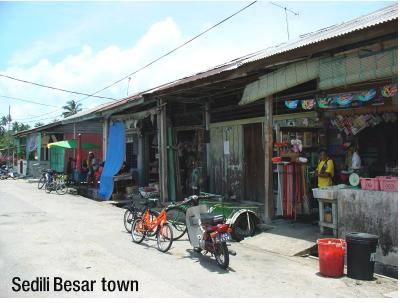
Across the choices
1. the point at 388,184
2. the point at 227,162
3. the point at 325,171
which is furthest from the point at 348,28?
the point at 227,162

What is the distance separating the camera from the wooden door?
12734mm

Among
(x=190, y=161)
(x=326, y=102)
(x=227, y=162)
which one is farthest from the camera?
(x=190, y=161)

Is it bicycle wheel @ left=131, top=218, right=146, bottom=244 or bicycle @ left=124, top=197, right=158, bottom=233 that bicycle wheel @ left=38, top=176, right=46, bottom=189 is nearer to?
bicycle @ left=124, top=197, right=158, bottom=233

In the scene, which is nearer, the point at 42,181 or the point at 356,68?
the point at 356,68

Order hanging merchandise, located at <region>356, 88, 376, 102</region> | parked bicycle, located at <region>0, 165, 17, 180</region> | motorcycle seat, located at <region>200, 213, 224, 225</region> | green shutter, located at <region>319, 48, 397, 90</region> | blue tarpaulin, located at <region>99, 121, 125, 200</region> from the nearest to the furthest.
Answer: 1. green shutter, located at <region>319, 48, 397, 90</region>
2. motorcycle seat, located at <region>200, 213, 224, 225</region>
3. hanging merchandise, located at <region>356, 88, 376, 102</region>
4. blue tarpaulin, located at <region>99, 121, 125, 200</region>
5. parked bicycle, located at <region>0, 165, 17, 180</region>

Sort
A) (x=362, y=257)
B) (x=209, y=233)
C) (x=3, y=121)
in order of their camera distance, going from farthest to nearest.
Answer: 1. (x=3, y=121)
2. (x=209, y=233)
3. (x=362, y=257)

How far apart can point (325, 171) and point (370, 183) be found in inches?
80.9

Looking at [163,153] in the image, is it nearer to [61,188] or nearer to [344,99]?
[344,99]

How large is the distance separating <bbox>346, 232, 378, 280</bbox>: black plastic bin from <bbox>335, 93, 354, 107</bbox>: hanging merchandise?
3.11 metres

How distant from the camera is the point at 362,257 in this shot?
6.51 m

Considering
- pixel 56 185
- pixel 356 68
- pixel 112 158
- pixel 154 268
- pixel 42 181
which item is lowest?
pixel 154 268

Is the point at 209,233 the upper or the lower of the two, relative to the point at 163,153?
lower

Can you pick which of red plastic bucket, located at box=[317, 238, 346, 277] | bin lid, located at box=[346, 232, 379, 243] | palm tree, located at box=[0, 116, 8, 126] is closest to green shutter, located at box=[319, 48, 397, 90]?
bin lid, located at box=[346, 232, 379, 243]

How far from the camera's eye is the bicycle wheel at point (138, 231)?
29.3 ft
